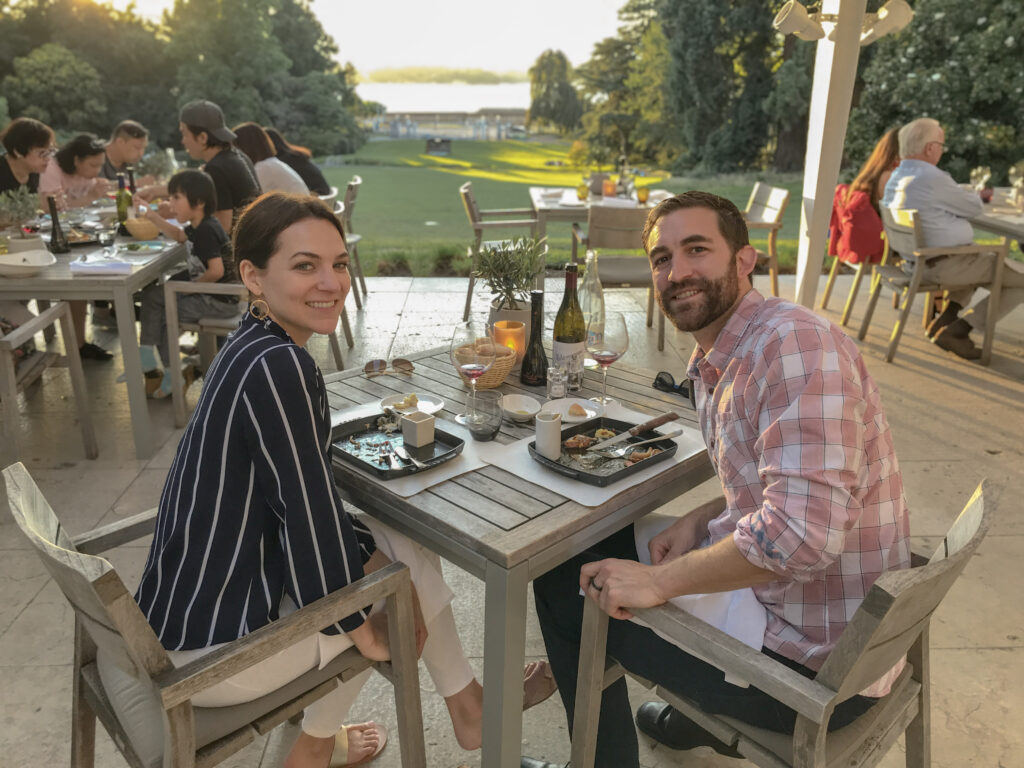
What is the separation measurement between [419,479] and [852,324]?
15.3 ft

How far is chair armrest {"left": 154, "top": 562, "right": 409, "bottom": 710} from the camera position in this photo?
1.10 meters

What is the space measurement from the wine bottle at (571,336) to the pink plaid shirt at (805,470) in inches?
24.3

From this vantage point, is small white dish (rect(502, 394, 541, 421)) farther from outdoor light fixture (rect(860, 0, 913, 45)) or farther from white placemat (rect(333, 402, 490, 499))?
outdoor light fixture (rect(860, 0, 913, 45))

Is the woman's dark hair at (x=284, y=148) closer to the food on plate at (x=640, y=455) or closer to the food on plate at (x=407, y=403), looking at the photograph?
the food on plate at (x=407, y=403)

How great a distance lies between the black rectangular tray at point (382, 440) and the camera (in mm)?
1536

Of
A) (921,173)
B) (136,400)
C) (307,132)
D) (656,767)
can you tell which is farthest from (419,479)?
(307,132)

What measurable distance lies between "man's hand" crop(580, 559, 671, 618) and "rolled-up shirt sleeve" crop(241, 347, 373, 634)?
48cm

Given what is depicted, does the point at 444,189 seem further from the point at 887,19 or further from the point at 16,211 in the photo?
the point at 16,211

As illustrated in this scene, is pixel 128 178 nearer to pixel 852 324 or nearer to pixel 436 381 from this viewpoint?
pixel 436 381

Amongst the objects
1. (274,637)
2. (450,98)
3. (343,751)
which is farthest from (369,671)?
(450,98)

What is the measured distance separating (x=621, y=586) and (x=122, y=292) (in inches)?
108

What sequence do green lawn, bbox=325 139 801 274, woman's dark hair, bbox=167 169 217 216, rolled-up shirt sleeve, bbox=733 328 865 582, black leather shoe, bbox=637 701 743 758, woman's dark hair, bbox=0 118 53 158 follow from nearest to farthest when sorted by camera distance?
rolled-up shirt sleeve, bbox=733 328 865 582 → black leather shoe, bbox=637 701 743 758 → woman's dark hair, bbox=167 169 217 216 → woman's dark hair, bbox=0 118 53 158 → green lawn, bbox=325 139 801 274

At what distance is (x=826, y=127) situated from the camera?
4.86 meters

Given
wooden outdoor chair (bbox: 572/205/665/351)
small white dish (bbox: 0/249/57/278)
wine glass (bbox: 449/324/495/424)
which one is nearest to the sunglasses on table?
wine glass (bbox: 449/324/495/424)
